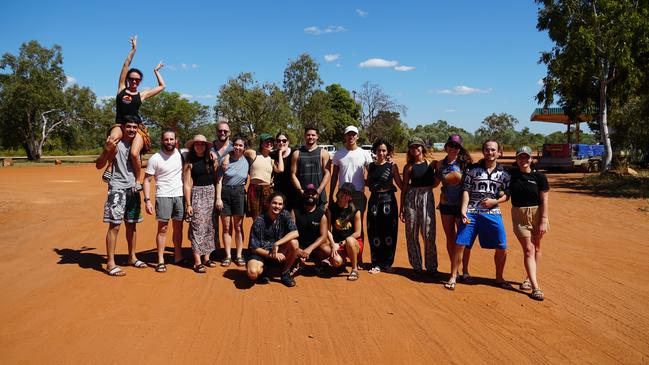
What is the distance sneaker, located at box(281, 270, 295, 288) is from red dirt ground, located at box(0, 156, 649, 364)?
3.4 inches

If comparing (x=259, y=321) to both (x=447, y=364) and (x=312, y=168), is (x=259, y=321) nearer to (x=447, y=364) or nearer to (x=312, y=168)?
(x=447, y=364)

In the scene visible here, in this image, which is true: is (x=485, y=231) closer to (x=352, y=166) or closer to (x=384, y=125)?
(x=352, y=166)

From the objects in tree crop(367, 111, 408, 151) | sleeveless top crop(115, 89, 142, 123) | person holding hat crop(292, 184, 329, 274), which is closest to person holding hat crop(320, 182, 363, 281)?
person holding hat crop(292, 184, 329, 274)

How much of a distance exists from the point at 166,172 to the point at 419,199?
3241 millimetres

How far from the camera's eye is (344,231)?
5.58m

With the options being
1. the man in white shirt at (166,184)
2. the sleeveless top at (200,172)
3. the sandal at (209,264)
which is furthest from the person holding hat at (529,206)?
the man in white shirt at (166,184)

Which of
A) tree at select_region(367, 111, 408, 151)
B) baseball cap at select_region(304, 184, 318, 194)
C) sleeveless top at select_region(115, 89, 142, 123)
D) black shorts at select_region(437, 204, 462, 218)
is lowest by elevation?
black shorts at select_region(437, 204, 462, 218)

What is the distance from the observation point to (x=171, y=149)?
18.4 feet

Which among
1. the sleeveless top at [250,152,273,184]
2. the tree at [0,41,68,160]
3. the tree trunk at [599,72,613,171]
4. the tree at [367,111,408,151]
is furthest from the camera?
the tree at [367,111,408,151]

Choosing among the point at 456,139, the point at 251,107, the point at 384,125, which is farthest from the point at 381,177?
the point at 384,125

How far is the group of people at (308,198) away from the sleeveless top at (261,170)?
0.01 meters

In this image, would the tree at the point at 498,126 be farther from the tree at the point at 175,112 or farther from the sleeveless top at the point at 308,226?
the sleeveless top at the point at 308,226

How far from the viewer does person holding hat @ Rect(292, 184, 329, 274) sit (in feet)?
17.7

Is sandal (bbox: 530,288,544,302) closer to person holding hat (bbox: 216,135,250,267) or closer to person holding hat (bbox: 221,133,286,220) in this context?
person holding hat (bbox: 221,133,286,220)
